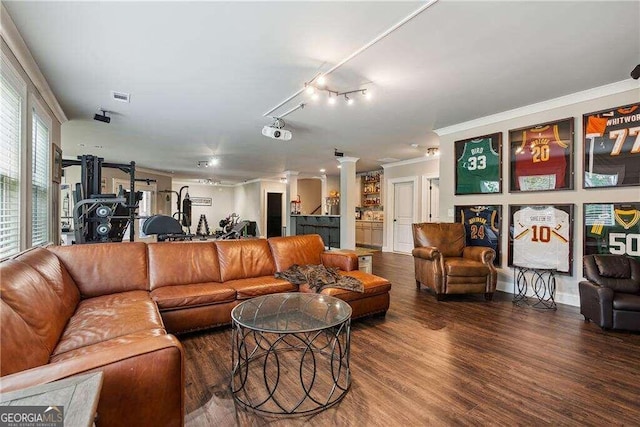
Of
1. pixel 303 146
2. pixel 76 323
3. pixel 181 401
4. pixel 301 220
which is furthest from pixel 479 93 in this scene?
pixel 301 220

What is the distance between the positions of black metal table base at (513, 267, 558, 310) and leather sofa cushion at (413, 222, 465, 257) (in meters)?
0.79

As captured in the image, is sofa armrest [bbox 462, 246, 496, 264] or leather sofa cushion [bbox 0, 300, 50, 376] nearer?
leather sofa cushion [bbox 0, 300, 50, 376]

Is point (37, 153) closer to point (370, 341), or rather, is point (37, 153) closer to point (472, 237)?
point (370, 341)

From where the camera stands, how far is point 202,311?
8.66 ft

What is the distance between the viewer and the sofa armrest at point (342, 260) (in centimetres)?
352

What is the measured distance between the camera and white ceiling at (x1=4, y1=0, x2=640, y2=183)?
2029 mm

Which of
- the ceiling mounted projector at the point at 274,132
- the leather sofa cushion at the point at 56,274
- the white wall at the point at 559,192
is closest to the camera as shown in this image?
the leather sofa cushion at the point at 56,274

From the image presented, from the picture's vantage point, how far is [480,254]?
398 centimetres

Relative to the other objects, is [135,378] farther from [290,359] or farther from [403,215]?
[403,215]

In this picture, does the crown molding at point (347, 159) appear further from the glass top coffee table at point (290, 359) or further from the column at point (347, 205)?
the glass top coffee table at point (290, 359)

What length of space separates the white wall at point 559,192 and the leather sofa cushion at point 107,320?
4.36 m

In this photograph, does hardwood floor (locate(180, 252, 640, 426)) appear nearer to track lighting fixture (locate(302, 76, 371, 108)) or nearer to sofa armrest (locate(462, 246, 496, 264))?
sofa armrest (locate(462, 246, 496, 264))

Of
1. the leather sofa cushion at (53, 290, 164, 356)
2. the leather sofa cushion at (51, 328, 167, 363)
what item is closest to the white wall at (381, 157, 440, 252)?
the leather sofa cushion at (53, 290, 164, 356)

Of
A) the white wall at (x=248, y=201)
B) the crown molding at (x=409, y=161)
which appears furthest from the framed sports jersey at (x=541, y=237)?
the white wall at (x=248, y=201)
